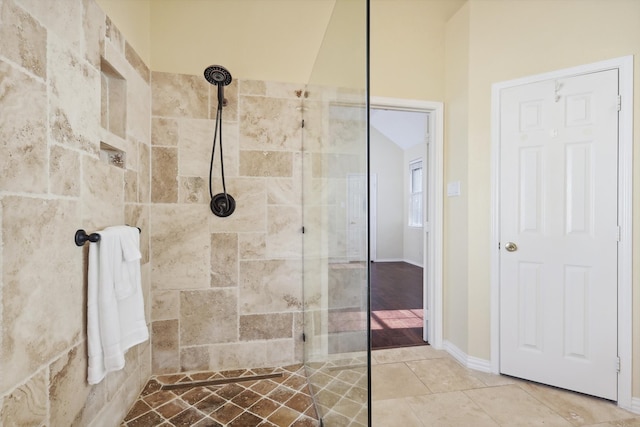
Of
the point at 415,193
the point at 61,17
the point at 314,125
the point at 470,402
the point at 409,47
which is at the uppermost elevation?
the point at 409,47

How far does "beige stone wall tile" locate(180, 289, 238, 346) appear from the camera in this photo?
1877mm

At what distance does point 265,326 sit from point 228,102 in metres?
1.59

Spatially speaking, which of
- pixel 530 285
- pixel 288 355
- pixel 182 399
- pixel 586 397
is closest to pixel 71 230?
pixel 182 399

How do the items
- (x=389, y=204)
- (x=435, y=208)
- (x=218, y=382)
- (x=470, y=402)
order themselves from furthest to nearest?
(x=389, y=204) → (x=435, y=208) → (x=218, y=382) → (x=470, y=402)

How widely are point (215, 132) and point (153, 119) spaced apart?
16.6 inches

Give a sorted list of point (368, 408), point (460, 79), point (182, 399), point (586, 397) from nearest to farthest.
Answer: point (368, 408)
point (182, 399)
point (586, 397)
point (460, 79)

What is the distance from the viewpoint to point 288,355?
6.63 feet

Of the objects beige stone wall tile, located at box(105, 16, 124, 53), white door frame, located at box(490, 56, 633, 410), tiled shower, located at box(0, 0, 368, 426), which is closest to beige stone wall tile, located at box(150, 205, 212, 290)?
tiled shower, located at box(0, 0, 368, 426)

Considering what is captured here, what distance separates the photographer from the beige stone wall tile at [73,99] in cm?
97

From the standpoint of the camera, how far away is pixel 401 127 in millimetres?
5766

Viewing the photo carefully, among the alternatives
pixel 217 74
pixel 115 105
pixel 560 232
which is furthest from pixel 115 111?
pixel 560 232

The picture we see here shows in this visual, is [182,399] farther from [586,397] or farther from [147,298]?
[586,397]

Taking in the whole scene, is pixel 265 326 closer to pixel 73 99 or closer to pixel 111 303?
pixel 111 303

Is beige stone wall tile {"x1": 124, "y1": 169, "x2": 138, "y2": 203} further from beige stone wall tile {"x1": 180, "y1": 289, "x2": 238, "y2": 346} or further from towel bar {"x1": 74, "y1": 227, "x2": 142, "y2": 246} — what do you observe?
beige stone wall tile {"x1": 180, "y1": 289, "x2": 238, "y2": 346}
